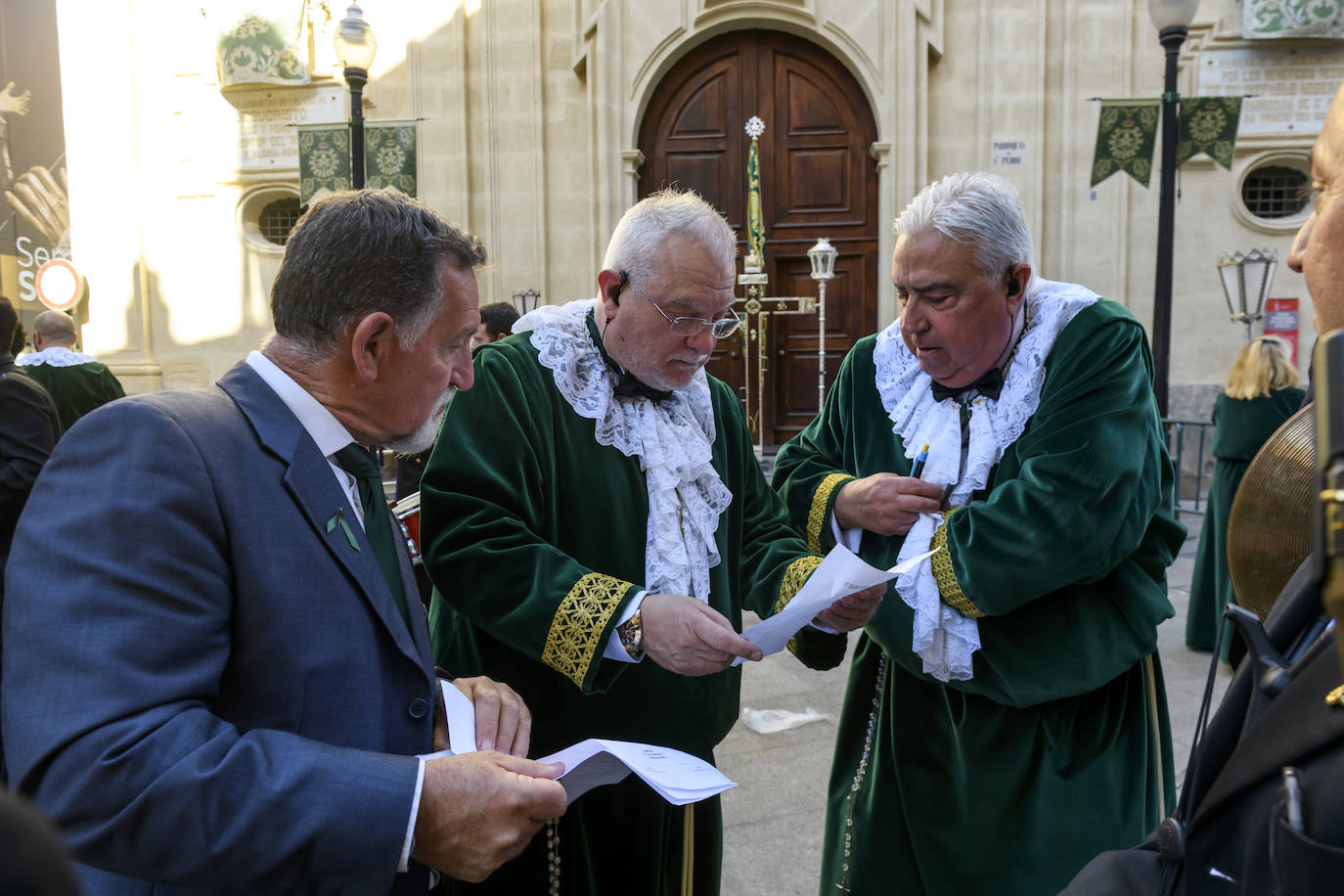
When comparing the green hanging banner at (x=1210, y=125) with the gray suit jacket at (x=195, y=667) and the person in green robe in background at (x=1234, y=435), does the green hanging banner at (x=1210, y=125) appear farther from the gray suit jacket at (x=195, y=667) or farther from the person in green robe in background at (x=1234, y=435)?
the gray suit jacket at (x=195, y=667)

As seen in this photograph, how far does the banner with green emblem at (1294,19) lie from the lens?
31.9ft

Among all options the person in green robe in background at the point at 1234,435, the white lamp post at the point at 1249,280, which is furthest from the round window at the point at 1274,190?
the person in green robe in background at the point at 1234,435

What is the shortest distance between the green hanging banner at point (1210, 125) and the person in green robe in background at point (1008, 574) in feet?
24.2

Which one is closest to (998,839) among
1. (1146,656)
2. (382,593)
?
(1146,656)

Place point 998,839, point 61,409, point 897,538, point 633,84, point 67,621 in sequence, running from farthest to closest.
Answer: point 633,84, point 61,409, point 897,538, point 998,839, point 67,621

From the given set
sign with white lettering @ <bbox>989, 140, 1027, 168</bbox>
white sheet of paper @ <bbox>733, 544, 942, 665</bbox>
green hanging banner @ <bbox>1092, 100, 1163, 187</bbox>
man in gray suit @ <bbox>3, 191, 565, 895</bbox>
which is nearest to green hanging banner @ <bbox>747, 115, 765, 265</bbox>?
sign with white lettering @ <bbox>989, 140, 1027, 168</bbox>

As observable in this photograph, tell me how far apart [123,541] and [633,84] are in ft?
34.1

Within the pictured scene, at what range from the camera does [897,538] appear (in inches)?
91.3

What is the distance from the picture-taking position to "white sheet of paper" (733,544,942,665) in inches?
66.2

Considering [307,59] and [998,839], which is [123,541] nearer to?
[998,839]

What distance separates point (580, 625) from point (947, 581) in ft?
2.81

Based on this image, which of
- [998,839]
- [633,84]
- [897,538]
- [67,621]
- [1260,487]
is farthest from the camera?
→ [633,84]

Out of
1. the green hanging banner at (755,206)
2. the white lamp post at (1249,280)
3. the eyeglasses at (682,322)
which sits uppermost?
the green hanging banner at (755,206)

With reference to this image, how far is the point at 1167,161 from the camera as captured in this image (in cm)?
718
